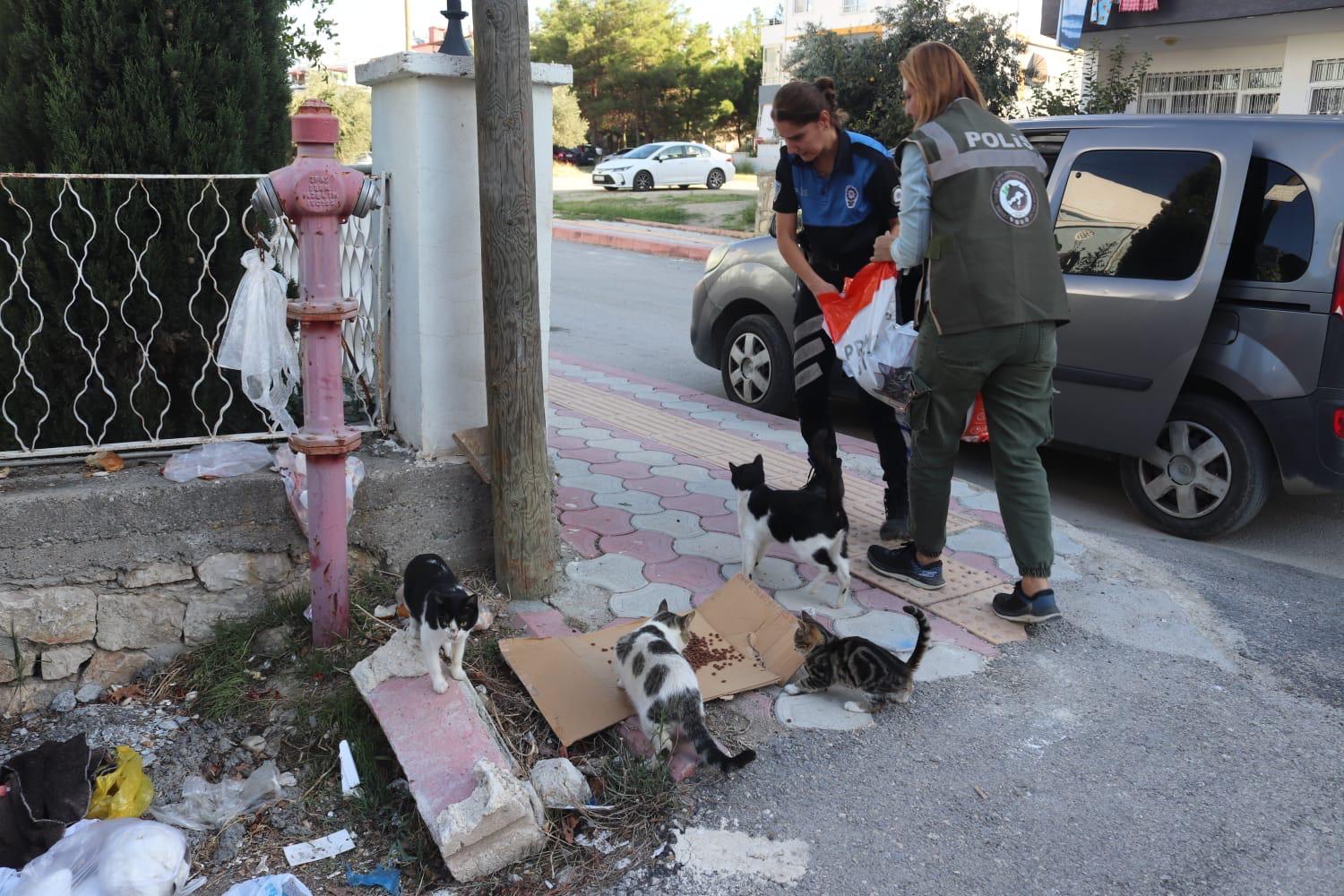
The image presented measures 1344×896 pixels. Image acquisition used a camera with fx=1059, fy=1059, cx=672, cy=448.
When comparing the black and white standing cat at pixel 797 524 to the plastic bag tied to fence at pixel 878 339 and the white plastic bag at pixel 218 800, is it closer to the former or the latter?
the plastic bag tied to fence at pixel 878 339

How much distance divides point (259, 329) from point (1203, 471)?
13.6 ft

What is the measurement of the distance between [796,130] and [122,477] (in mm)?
2714

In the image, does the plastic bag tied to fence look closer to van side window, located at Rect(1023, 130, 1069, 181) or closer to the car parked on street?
the car parked on street

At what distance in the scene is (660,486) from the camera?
508 cm

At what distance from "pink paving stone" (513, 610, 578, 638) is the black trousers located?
4.41ft

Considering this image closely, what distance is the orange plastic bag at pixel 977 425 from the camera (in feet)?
12.9

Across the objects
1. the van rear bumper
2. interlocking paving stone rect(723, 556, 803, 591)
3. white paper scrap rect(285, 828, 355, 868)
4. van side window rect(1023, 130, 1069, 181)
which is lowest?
white paper scrap rect(285, 828, 355, 868)

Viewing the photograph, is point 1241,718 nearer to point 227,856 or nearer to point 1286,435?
point 1286,435

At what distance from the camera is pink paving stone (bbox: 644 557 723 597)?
4.04 metres

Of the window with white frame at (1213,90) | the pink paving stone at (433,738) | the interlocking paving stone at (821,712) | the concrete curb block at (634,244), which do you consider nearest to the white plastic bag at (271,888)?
the pink paving stone at (433,738)

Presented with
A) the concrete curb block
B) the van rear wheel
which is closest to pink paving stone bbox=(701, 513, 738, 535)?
the van rear wheel

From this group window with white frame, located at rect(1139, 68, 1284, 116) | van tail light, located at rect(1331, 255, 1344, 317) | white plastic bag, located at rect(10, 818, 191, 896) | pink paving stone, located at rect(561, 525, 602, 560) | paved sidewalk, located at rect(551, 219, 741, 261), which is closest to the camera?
white plastic bag, located at rect(10, 818, 191, 896)

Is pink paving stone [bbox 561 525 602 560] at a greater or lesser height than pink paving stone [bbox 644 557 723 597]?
greater

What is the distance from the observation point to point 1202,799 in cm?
291
